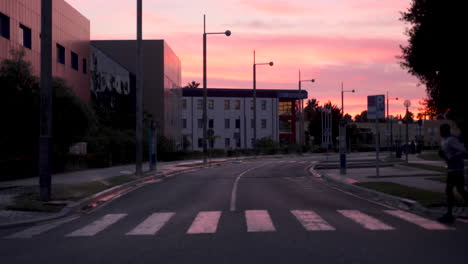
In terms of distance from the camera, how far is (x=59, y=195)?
17.7 meters

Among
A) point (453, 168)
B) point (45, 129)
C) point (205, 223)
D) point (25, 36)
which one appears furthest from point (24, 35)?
point (453, 168)

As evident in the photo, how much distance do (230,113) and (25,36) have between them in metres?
65.5

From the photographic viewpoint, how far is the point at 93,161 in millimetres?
35875

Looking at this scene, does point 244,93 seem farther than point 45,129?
Yes

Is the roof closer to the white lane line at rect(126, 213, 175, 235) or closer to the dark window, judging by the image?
the dark window

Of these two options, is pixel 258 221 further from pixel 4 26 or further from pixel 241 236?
pixel 4 26

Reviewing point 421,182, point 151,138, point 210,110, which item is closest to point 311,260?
point 421,182

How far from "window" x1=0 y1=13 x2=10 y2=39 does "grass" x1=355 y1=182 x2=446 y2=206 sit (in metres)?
21.7

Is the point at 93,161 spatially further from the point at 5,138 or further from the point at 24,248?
the point at 24,248

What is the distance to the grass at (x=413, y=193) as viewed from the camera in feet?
48.8

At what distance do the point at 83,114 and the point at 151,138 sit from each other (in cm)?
581

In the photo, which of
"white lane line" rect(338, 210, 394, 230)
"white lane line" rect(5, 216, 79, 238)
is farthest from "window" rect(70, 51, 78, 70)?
"white lane line" rect(338, 210, 394, 230)

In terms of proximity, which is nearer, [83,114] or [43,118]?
[43,118]

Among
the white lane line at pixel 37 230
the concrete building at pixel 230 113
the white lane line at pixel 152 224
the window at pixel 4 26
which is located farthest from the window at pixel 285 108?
the white lane line at pixel 37 230
